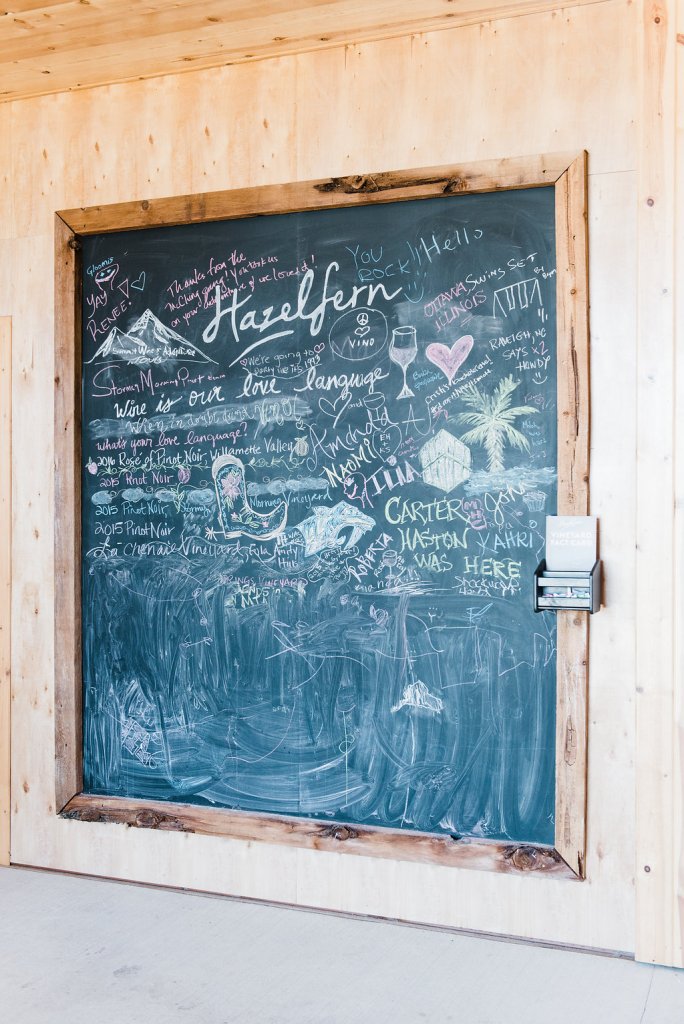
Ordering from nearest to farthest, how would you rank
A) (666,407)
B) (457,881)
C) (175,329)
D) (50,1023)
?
1. (50,1023)
2. (666,407)
3. (457,881)
4. (175,329)

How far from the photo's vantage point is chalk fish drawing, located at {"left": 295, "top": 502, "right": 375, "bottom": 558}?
10.3ft

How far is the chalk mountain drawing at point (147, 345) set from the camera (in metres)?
3.38

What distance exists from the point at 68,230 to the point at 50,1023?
2.65 meters

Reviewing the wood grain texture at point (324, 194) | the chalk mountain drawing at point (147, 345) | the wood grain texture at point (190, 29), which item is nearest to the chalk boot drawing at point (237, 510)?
the chalk mountain drawing at point (147, 345)

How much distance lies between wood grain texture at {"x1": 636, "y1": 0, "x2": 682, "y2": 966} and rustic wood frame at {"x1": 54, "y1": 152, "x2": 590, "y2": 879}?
172 millimetres

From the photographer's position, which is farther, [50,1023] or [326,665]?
[326,665]

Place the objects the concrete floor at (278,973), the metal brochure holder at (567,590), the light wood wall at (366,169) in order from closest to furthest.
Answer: the concrete floor at (278,973)
the metal brochure holder at (567,590)
the light wood wall at (366,169)

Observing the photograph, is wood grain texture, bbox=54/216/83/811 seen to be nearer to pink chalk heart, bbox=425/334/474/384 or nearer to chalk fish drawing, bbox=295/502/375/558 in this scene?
chalk fish drawing, bbox=295/502/375/558

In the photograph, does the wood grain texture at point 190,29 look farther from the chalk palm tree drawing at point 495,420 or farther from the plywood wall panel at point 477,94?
the chalk palm tree drawing at point 495,420

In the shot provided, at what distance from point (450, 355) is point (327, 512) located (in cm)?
67

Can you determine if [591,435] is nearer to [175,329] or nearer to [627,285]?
[627,285]

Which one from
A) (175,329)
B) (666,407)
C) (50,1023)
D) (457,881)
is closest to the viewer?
(50,1023)

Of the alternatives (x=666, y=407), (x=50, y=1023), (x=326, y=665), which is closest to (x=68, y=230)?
(x=326, y=665)

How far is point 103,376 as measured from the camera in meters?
3.50
